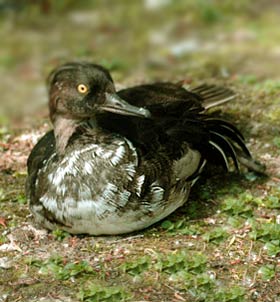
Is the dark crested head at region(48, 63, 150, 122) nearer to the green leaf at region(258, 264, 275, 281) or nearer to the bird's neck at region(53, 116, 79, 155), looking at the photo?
the bird's neck at region(53, 116, 79, 155)

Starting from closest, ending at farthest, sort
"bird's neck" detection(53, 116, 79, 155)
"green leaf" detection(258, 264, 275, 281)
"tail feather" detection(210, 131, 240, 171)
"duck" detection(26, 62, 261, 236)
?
"green leaf" detection(258, 264, 275, 281)
"duck" detection(26, 62, 261, 236)
"bird's neck" detection(53, 116, 79, 155)
"tail feather" detection(210, 131, 240, 171)

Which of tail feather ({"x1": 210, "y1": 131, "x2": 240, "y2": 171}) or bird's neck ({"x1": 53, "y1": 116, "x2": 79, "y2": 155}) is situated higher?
bird's neck ({"x1": 53, "y1": 116, "x2": 79, "y2": 155})

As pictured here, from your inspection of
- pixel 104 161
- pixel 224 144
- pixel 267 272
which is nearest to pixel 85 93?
pixel 104 161

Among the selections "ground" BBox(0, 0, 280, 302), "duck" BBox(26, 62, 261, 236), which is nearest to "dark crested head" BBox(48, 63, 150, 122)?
"duck" BBox(26, 62, 261, 236)

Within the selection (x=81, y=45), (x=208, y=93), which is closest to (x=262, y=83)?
(x=208, y=93)

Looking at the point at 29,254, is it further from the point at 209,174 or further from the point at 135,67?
the point at 135,67

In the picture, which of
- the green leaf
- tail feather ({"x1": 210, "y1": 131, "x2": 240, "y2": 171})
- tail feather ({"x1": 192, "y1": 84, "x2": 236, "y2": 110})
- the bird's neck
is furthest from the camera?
tail feather ({"x1": 192, "y1": 84, "x2": 236, "y2": 110})

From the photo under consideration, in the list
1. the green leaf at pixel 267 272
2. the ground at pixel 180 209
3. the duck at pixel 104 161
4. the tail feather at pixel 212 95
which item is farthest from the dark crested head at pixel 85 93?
the green leaf at pixel 267 272

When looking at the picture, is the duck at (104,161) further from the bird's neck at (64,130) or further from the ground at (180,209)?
the ground at (180,209)
